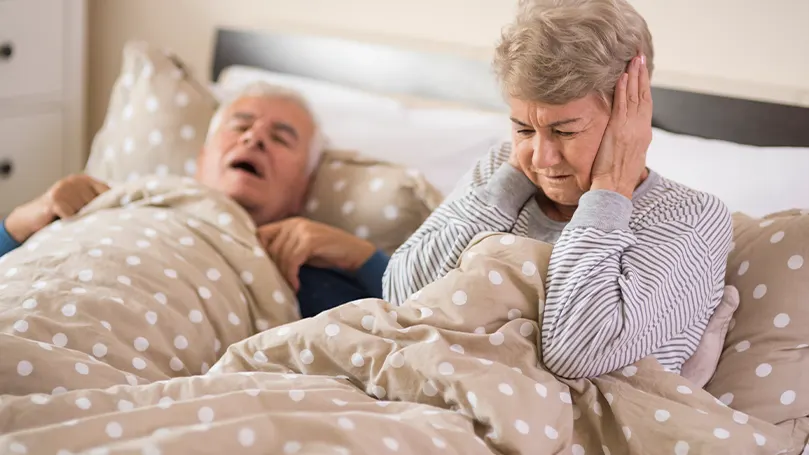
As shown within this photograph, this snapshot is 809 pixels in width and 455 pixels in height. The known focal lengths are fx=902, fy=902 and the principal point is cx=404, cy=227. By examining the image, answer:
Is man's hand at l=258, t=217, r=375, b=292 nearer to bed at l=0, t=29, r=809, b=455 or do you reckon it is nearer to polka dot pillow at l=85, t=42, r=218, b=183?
bed at l=0, t=29, r=809, b=455

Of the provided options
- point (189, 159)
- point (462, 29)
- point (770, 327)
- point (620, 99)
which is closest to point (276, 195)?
point (189, 159)

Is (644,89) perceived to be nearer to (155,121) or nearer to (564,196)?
(564,196)

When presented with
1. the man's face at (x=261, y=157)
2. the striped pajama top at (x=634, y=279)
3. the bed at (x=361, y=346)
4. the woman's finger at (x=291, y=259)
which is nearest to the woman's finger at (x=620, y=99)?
the striped pajama top at (x=634, y=279)

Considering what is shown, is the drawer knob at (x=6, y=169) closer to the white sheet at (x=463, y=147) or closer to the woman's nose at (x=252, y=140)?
the white sheet at (x=463, y=147)

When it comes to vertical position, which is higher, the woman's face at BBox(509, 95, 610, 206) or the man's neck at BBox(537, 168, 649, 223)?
the woman's face at BBox(509, 95, 610, 206)

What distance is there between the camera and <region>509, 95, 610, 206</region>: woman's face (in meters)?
1.30

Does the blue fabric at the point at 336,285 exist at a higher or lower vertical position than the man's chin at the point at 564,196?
lower

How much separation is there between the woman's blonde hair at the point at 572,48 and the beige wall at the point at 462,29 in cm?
69

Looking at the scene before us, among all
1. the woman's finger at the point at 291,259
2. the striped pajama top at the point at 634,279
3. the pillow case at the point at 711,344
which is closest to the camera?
the striped pajama top at the point at 634,279

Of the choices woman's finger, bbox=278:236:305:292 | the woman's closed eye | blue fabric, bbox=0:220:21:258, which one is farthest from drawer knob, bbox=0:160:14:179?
the woman's closed eye

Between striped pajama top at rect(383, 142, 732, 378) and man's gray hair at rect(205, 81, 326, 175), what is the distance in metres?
0.82

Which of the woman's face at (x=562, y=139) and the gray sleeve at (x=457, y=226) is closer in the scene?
the woman's face at (x=562, y=139)

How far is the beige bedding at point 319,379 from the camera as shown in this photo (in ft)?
3.54

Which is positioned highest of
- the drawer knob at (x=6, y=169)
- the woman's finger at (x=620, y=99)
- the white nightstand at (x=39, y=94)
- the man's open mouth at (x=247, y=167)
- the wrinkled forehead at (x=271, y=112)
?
the woman's finger at (x=620, y=99)
